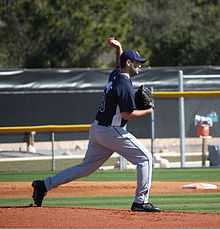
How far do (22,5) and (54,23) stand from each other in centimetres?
266

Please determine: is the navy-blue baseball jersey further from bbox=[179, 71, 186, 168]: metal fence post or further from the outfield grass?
bbox=[179, 71, 186, 168]: metal fence post

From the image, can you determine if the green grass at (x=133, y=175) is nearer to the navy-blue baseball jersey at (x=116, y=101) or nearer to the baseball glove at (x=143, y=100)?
the baseball glove at (x=143, y=100)

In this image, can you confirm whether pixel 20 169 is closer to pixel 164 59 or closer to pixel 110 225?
Result: pixel 110 225

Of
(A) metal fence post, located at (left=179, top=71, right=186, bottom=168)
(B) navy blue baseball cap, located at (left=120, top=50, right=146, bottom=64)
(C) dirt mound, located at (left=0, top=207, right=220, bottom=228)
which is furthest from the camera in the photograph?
(A) metal fence post, located at (left=179, top=71, right=186, bottom=168)

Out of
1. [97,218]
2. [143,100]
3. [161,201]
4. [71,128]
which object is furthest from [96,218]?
[71,128]

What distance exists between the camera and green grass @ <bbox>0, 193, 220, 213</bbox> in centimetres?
1082

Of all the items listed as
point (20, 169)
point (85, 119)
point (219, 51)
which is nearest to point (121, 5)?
point (219, 51)

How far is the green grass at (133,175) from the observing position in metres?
15.9

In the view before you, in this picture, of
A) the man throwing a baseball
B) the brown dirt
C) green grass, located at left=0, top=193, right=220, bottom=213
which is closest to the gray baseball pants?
the man throwing a baseball

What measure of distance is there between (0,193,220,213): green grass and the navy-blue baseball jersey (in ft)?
5.61

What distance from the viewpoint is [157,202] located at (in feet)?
38.0

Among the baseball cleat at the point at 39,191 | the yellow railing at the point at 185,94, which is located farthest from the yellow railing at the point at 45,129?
the baseball cleat at the point at 39,191

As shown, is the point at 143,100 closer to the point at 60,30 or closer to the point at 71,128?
the point at 71,128

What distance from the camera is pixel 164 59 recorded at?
157ft
